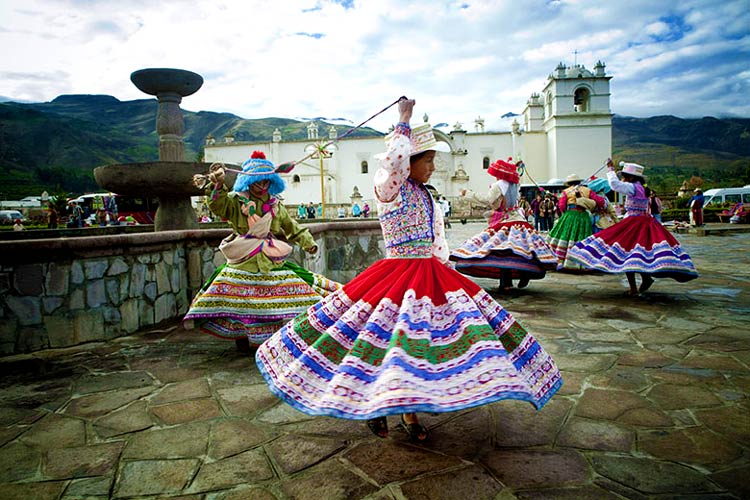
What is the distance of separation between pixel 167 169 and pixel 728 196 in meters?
34.8

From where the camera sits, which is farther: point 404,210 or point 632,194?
point 632,194

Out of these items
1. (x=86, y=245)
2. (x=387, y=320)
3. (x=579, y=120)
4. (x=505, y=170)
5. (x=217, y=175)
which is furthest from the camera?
(x=579, y=120)

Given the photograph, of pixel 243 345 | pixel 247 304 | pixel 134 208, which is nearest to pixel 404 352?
pixel 247 304

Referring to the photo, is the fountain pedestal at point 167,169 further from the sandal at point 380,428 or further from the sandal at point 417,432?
the sandal at point 417,432

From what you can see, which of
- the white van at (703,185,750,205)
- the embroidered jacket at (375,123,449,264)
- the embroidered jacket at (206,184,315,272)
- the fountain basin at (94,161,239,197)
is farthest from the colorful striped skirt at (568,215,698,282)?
the white van at (703,185,750,205)

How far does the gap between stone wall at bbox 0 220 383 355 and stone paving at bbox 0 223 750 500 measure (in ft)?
1.02

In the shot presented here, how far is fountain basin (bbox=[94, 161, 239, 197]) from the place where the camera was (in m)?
6.52

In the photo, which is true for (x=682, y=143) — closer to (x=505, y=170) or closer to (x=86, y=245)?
(x=505, y=170)

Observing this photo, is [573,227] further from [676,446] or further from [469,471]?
[469,471]

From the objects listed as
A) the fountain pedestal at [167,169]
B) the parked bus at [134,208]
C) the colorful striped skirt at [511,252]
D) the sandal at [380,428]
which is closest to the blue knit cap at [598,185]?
the colorful striped skirt at [511,252]

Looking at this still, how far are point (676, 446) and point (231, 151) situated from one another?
51.2 meters

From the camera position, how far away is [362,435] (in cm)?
288

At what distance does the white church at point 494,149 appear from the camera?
151 ft

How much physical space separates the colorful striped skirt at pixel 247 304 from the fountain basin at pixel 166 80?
172 inches
